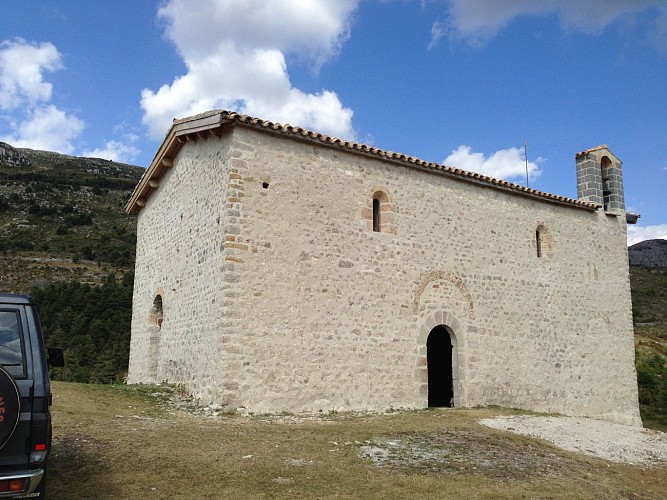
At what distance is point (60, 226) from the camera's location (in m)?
42.0

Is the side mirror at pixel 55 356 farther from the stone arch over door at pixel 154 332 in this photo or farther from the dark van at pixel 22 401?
the stone arch over door at pixel 154 332

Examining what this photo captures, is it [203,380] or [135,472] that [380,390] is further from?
[135,472]

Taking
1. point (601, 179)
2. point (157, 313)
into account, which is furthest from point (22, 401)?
point (601, 179)

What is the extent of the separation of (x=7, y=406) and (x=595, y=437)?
32.8 ft

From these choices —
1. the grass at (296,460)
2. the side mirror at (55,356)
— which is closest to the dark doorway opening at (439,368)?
the grass at (296,460)

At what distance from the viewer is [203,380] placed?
10.6 m

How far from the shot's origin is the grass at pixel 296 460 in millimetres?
6039

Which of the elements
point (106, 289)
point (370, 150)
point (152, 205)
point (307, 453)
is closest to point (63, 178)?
point (106, 289)

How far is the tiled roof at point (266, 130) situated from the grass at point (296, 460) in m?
5.33

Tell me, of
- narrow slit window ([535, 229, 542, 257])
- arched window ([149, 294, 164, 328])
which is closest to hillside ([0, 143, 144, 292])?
arched window ([149, 294, 164, 328])

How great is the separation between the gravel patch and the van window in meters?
8.23

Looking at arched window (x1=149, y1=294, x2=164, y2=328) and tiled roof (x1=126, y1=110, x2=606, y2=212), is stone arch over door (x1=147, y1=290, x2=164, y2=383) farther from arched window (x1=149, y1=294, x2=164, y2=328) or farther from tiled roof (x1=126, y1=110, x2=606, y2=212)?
tiled roof (x1=126, y1=110, x2=606, y2=212)

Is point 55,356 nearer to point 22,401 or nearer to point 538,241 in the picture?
point 22,401

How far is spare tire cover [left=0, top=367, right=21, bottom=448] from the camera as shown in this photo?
394 cm
